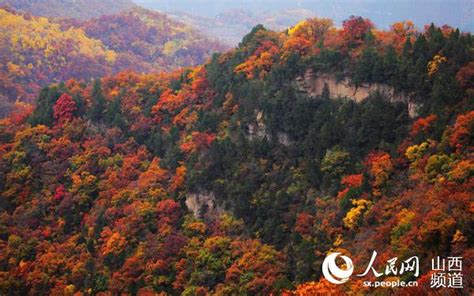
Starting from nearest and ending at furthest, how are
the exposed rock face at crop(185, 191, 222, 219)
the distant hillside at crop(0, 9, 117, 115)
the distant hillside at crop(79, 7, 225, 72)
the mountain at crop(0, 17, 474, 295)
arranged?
the mountain at crop(0, 17, 474, 295)
the exposed rock face at crop(185, 191, 222, 219)
the distant hillside at crop(0, 9, 117, 115)
the distant hillside at crop(79, 7, 225, 72)

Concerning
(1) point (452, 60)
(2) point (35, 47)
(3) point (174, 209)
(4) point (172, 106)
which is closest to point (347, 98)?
(1) point (452, 60)

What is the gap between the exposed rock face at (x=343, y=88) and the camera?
46.4 metres

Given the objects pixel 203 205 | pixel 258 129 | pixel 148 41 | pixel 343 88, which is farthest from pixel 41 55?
pixel 343 88

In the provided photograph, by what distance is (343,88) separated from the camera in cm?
5028

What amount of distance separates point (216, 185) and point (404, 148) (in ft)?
52.5

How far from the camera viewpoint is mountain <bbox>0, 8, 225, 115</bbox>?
132000 millimetres

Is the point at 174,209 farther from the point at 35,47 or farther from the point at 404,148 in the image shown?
the point at 35,47
